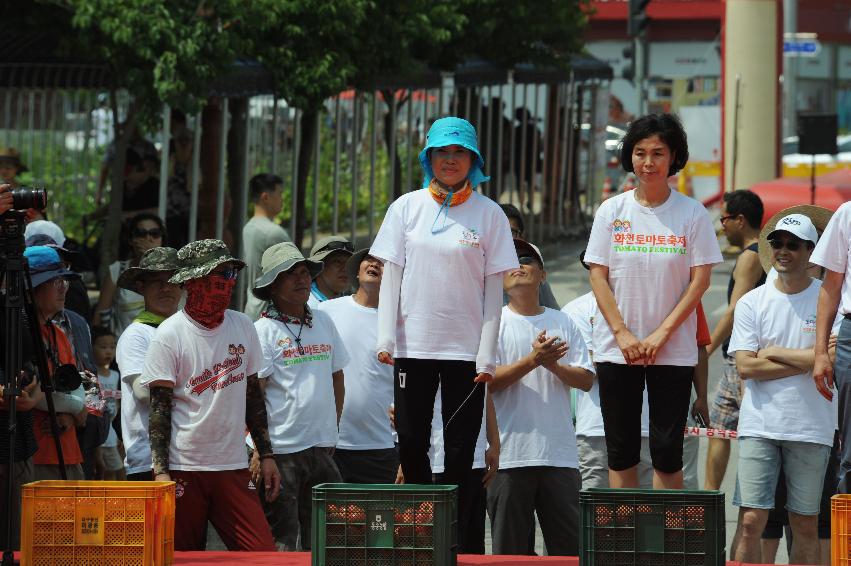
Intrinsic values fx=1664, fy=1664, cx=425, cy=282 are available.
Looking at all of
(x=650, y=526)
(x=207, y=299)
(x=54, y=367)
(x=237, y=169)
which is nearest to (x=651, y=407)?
(x=650, y=526)

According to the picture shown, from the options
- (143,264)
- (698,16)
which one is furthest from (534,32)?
(698,16)

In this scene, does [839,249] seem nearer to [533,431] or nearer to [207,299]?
[533,431]

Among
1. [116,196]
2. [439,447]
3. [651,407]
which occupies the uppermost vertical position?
[116,196]

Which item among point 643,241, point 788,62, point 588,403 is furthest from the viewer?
point 788,62

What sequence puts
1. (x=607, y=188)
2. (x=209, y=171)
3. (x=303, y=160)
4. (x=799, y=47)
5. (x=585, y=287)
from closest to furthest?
(x=209, y=171) → (x=303, y=160) → (x=585, y=287) → (x=607, y=188) → (x=799, y=47)

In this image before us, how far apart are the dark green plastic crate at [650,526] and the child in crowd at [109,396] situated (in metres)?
3.98

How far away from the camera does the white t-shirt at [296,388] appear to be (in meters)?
8.40

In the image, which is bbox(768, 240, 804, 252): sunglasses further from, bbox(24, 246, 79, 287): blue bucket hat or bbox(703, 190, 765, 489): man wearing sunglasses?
bbox(24, 246, 79, 287): blue bucket hat

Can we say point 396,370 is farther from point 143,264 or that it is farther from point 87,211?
point 87,211

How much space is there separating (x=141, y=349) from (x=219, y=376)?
96cm

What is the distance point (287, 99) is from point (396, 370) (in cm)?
973

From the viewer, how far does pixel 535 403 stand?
8594 mm

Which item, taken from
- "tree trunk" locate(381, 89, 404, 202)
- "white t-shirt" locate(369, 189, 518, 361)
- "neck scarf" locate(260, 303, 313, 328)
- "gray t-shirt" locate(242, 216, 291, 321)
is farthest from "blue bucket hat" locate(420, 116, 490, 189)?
"tree trunk" locate(381, 89, 404, 202)

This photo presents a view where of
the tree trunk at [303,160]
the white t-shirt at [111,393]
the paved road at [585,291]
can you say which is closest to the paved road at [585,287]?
the paved road at [585,291]
